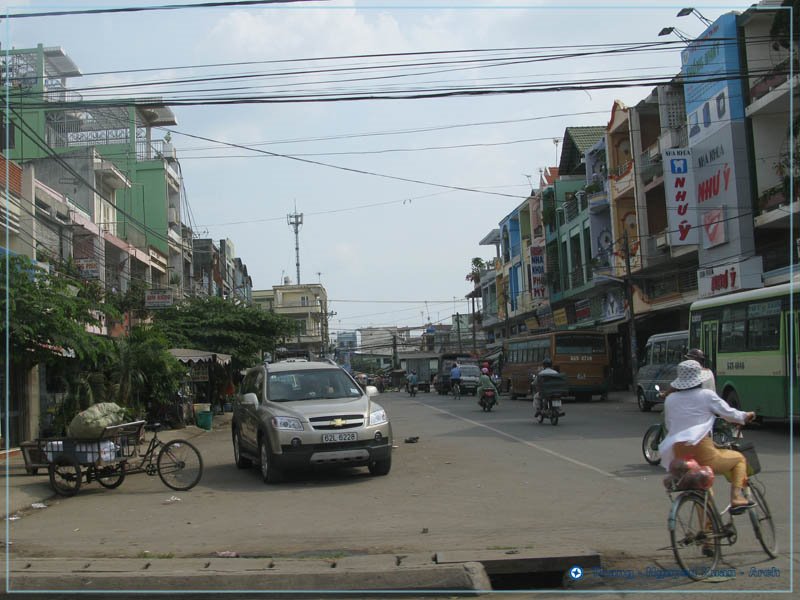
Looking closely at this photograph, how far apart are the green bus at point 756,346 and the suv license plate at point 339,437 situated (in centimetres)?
923

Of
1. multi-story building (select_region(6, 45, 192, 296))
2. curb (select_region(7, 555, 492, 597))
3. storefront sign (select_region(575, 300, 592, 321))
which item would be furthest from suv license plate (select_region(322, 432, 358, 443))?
storefront sign (select_region(575, 300, 592, 321))

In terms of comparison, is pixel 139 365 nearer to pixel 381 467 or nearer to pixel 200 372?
pixel 381 467

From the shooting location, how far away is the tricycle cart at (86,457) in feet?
38.7

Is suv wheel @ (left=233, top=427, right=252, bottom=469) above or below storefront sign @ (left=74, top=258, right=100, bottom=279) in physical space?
below

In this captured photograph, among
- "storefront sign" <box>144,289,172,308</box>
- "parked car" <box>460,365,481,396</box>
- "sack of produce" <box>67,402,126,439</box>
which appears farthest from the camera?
"parked car" <box>460,365,481,396</box>

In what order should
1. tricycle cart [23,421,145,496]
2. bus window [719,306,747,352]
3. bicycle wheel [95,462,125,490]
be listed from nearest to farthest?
tricycle cart [23,421,145,496]
bicycle wheel [95,462,125,490]
bus window [719,306,747,352]

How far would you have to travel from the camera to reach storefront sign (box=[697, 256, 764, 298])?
29.0 meters

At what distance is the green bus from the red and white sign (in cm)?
1256

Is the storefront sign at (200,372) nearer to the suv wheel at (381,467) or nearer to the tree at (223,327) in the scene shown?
the tree at (223,327)

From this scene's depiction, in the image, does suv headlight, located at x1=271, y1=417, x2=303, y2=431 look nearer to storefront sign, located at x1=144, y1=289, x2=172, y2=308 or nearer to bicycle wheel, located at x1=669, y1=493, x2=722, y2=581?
bicycle wheel, located at x1=669, y1=493, x2=722, y2=581

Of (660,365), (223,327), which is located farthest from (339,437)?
(223,327)

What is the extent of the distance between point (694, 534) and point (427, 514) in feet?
12.7

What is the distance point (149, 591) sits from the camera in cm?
650

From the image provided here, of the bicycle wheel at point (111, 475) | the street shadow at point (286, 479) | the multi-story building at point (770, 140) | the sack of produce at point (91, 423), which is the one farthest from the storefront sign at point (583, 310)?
the sack of produce at point (91, 423)
